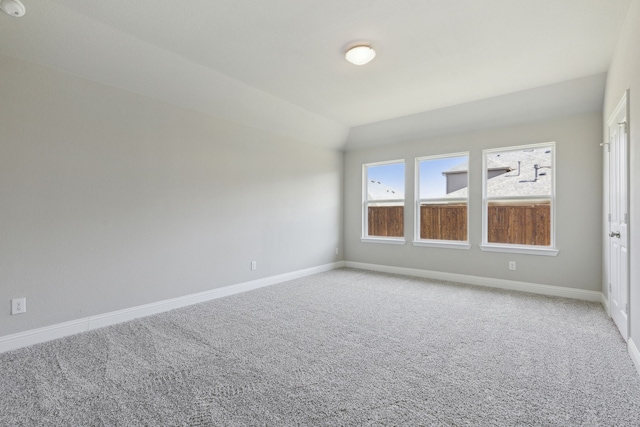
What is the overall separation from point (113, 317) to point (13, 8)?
261 cm

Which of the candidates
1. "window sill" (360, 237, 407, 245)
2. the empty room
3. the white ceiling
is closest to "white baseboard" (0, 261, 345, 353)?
the empty room

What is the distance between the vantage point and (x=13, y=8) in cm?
212

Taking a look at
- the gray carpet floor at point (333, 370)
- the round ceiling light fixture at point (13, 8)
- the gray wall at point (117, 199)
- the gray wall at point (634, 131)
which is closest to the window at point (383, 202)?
the gray wall at point (117, 199)

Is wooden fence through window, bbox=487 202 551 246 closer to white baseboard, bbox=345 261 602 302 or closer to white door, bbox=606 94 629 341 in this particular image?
white baseboard, bbox=345 261 602 302

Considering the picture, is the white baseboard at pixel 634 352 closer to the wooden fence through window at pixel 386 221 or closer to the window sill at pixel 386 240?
the window sill at pixel 386 240

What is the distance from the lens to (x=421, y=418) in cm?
162

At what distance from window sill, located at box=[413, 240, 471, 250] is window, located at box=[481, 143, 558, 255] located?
0.26 metres

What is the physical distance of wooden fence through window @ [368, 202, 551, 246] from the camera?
4.25m

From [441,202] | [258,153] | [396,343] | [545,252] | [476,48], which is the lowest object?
[396,343]

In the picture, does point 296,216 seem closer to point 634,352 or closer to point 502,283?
point 502,283

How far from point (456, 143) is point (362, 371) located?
3.96 metres

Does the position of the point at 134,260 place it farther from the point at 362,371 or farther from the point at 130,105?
the point at 362,371

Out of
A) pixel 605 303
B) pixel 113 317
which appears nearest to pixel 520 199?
pixel 605 303

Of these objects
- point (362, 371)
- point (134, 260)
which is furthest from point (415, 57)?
point (134, 260)
